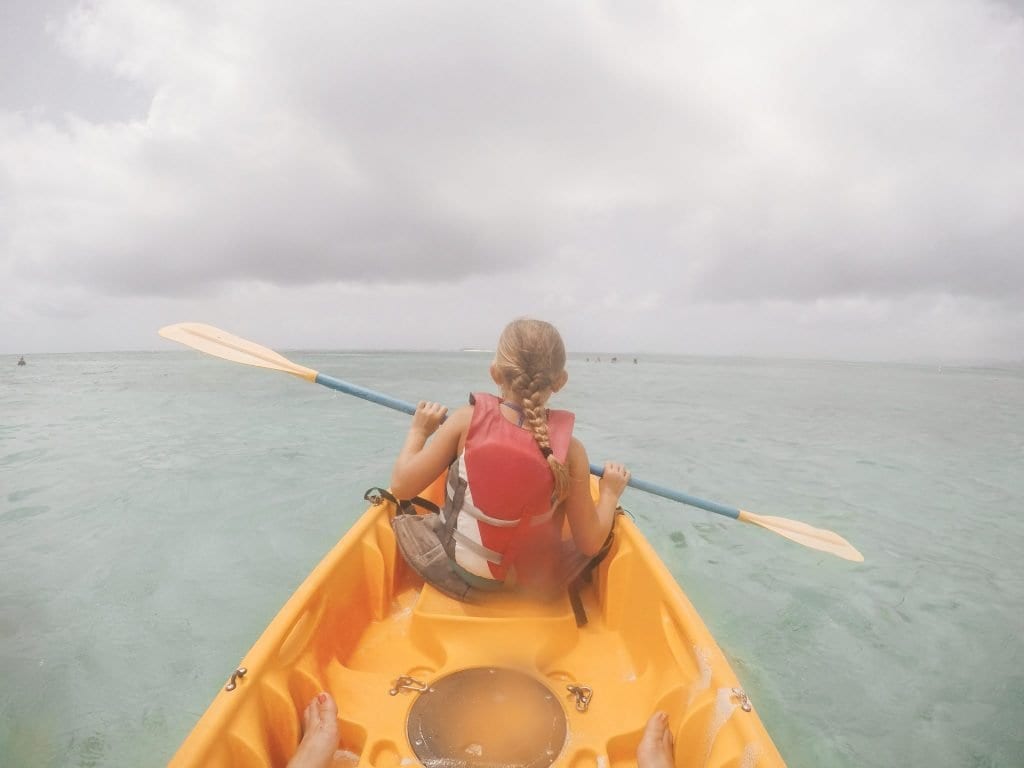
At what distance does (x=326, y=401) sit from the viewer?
17969 mm

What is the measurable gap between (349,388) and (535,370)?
2.05m

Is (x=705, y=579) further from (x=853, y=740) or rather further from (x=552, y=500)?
(x=552, y=500)

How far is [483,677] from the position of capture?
2.20m

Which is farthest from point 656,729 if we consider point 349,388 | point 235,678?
point 349,388

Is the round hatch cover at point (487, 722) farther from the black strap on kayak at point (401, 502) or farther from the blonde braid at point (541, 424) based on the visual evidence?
the black strap on kayak at point (401, 502)

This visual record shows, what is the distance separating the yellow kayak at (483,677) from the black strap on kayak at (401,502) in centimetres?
29

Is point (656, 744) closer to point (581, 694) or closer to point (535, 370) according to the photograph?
point (581, 694)

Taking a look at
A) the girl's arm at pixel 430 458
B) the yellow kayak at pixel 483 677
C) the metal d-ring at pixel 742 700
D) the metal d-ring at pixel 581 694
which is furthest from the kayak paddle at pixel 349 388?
the metal d-ring at pixel 742 700

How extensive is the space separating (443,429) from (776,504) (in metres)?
7.11

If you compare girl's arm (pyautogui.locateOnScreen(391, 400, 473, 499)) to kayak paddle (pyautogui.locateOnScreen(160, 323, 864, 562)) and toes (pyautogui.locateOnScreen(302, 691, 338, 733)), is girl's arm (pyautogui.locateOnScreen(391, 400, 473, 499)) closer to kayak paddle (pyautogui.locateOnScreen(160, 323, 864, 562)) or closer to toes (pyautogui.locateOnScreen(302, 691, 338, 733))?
toes (pyautogui.locateOnScreen(302, 691, 338, 733))

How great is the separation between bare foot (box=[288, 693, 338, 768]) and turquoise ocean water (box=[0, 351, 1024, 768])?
180cm

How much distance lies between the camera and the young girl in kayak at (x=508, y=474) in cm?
219

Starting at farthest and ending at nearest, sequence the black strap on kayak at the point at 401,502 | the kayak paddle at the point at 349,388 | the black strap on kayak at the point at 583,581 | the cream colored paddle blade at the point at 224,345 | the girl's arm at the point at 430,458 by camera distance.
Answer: the cream colored paddle blade at the point at 224,345
the kayak paddle at the point at 349,388
the black strap on kayak at the point at 401,502
the black strap on kayak at the point at 583,581
the girl's arm at the point at 430,458

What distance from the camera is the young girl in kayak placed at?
7.18ft
